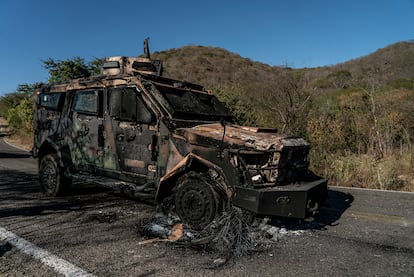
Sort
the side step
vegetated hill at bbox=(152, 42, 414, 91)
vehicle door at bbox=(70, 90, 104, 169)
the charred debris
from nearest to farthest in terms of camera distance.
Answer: the charred debris, the side step, vehicle door at bbox=(70, 90, 104, 169), vegetated hill at bbox=(152, 42, 414, 91)

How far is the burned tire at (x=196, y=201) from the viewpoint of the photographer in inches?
178

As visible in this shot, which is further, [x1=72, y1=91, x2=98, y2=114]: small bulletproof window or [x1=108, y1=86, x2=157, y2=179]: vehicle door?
[x1=72, y1=91, x2=98, y2=114]: small bulletproof window

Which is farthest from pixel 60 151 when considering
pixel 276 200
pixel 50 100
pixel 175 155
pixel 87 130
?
pixel 276 200

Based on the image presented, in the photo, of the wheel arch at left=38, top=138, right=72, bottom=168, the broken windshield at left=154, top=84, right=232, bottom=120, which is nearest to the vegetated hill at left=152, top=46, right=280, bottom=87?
the wheel arch at left=38, top=138, right=72, bottom=168

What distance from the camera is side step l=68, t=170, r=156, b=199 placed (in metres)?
5.35

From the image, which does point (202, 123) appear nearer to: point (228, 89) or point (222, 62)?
point (228, 89)

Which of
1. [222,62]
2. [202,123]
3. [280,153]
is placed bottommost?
[280,153]

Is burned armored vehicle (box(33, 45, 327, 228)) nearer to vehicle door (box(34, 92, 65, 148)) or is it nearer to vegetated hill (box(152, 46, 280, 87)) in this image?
vehicle door (box(34, 92, 65, 148))

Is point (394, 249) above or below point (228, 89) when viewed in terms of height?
below

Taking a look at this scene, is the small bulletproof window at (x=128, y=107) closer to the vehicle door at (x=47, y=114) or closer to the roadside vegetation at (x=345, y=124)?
the vehicle door at (x=47, y=114)

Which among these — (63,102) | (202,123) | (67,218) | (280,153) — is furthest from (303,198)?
(63,102)

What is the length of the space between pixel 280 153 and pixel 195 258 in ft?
5.61

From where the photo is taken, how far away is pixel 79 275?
3.30 m

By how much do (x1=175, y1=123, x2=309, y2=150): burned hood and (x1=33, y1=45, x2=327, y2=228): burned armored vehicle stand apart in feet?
0.04
